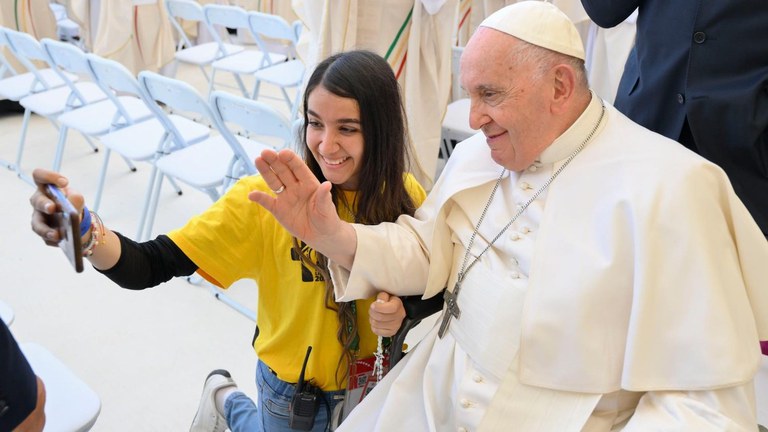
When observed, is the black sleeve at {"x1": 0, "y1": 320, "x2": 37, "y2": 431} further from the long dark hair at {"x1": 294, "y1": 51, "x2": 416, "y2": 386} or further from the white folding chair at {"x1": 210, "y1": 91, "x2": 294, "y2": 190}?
the white folding chair at {"x1": 210, "y1": 91, "x2": 294, "y2": 190}

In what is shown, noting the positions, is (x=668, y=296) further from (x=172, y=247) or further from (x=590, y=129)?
(x=172, y=247)

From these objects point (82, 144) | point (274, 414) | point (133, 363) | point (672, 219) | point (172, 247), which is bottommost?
point (82, 144)

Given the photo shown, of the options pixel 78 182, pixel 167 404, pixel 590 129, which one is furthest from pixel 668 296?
pixel 78 182

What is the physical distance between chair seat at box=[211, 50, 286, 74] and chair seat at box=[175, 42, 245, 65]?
0.19 metres

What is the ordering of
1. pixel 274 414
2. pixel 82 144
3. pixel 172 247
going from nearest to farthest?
pixel 172 247 → pixel 274 414 → pixel 82 144

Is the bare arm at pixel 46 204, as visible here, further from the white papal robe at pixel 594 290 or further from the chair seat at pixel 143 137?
the chair seat at pixel 143 137

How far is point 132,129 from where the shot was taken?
379 cm

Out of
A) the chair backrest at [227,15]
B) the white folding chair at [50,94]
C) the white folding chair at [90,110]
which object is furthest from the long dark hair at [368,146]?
the chair backrest at [227,15]

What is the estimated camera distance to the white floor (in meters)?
2.61

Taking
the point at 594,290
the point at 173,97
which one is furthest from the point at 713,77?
the point at 173,97

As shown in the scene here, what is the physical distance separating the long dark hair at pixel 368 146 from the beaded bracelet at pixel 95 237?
409mm

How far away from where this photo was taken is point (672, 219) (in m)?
1.27

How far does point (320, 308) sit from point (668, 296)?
0.77 meters

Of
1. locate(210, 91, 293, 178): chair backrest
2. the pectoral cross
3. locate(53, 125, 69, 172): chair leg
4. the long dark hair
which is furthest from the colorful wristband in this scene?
locate(53, 125, 69, 172): chair leg
